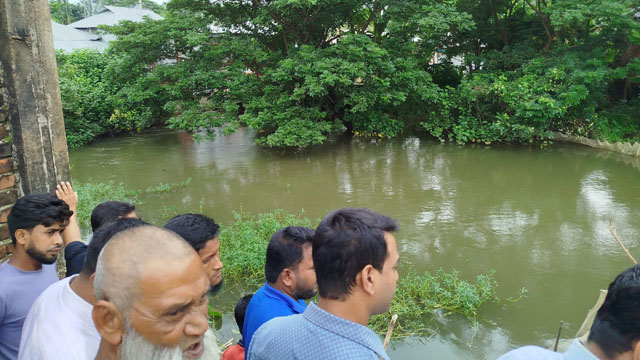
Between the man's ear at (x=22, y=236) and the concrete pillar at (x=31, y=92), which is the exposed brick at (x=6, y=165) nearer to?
the concrete pillar at (x=31, y=92)

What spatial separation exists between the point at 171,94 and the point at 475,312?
8.48 m

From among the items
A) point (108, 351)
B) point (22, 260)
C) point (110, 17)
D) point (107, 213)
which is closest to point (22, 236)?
point (22, 260)

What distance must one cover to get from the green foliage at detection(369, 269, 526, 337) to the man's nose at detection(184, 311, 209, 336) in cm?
304

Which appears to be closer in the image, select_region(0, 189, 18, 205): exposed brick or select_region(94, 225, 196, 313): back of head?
select_region(94, 225, 196, 313): back of head

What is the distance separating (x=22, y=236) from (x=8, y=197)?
37.3 inches

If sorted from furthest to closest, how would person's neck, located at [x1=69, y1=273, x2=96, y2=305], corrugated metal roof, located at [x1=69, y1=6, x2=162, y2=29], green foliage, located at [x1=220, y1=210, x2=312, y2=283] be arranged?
corrugated metal roof, located at [x1=69, y1=6, x2=162, y2=29], green foliage, located at [x1=220, y1=210, x2=312, y2=283], person's neck, located at [x1=69, y1=273, x2=96, y2=305]

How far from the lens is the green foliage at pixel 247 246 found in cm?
499

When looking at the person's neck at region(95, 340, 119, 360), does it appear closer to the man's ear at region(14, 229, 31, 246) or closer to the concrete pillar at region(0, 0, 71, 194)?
the man's ear at region(14, 229, 31, 246)

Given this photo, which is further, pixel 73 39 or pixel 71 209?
pixel 73 39

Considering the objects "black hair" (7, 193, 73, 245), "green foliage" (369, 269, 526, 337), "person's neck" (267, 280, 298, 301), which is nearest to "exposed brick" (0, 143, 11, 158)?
"black hair" (7, 193, 73, 245)

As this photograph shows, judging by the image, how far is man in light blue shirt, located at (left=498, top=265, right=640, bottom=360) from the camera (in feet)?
4.28

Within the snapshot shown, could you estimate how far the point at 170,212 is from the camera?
7391mm

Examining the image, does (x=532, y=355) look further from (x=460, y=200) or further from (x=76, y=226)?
(x=460, y=200)

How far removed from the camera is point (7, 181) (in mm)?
2955
